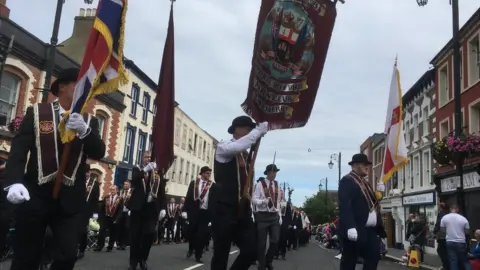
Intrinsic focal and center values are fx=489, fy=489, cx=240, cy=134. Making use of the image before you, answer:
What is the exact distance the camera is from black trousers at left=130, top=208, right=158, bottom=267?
26.8ft

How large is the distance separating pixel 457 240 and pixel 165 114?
777cm

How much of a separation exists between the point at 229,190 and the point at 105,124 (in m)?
22.3

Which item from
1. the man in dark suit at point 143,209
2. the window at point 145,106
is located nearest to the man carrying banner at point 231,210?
the man in dark suit at point 143,209

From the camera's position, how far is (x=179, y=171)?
40.5 meters

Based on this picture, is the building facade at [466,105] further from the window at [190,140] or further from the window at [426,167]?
the window at [190,140]

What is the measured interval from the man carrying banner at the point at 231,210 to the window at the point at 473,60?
19.9m

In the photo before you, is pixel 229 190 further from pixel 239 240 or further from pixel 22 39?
pixel 22 39

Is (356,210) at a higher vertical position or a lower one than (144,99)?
lower

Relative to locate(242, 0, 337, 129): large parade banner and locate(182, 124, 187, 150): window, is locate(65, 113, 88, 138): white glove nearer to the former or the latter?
locate(242, 0, 337, 129): large parade banner

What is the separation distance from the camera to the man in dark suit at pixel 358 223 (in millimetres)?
6234

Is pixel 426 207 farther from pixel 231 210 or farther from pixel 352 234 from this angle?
pixel 231 210

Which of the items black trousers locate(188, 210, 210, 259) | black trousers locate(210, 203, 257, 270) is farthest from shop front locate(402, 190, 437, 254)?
black trousers locate(210, 203, 257, 270)

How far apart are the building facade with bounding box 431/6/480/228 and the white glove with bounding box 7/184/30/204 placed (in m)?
18.9

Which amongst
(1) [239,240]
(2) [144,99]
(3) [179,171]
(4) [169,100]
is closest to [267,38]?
(1) [239,240]
